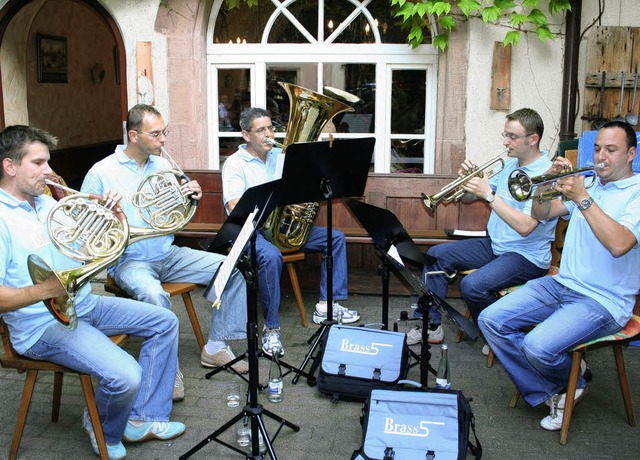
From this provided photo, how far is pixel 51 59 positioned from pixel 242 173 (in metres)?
5.53

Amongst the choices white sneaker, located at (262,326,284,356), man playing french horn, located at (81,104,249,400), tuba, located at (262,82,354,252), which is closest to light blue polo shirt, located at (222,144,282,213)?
tuba, located at (262,82,354,252)

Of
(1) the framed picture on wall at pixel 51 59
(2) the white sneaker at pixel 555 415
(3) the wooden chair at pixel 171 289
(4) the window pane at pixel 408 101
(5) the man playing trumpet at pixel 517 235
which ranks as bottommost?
(2) the white sneaker at pixel 555 415

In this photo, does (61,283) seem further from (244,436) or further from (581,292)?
(581,292)

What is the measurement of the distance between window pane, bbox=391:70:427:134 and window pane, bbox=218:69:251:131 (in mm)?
1313

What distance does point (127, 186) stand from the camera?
13.4 ft

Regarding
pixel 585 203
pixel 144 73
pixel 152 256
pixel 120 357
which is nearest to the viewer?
pixel 120 357

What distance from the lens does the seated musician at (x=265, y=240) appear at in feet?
14.8

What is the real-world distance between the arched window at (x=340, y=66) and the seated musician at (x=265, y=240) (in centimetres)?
162

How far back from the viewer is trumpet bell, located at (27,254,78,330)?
2.82m

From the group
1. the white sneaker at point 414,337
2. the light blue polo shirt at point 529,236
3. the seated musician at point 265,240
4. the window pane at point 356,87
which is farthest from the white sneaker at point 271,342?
the window pane at point 356,87

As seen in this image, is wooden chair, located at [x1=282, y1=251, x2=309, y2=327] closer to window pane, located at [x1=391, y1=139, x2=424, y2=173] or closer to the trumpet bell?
window pane, located at [x1=391, y1=139, x2=424, y2=173]

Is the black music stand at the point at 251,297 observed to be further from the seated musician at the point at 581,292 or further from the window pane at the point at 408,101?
the window pane at the point at 408,101

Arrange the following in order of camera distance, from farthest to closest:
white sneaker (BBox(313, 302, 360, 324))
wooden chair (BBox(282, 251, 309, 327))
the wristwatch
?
white sneaker (BBox(313, 302, 360, 324)) < wooden chair (BBox(282, 251, 309, 327)) < the wristwatch

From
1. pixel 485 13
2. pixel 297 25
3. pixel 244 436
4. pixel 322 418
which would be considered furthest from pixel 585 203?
pixel 297 25
